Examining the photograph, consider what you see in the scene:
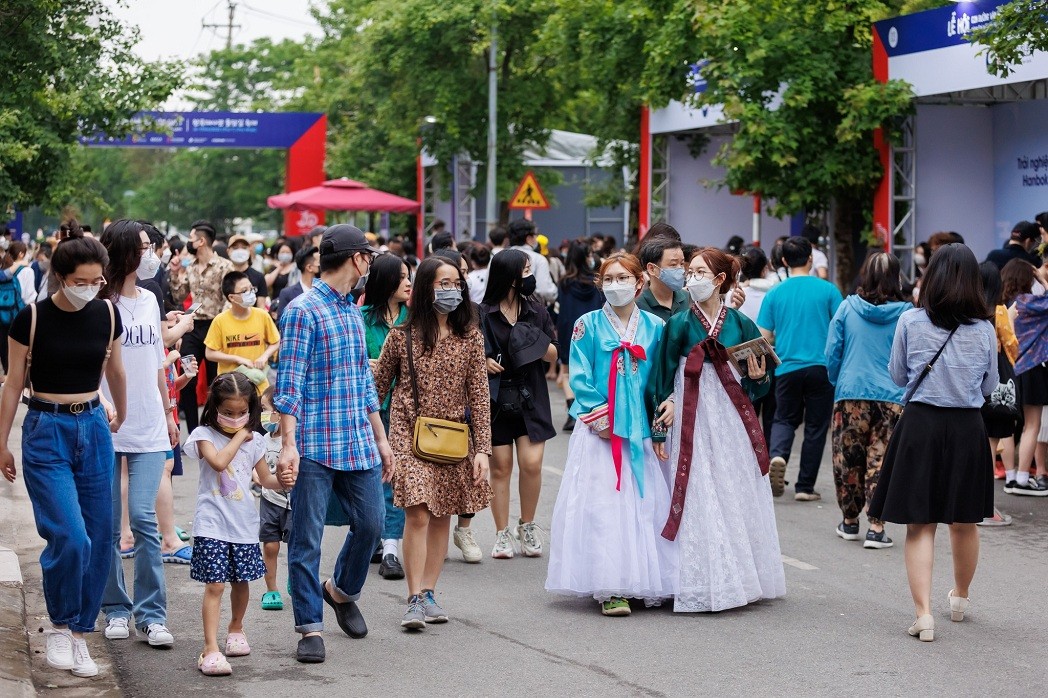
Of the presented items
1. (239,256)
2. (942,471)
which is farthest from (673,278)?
(239,256)

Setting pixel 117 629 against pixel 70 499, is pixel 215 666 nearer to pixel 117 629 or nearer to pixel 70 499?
pixel 117 629

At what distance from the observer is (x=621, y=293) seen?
303 inches

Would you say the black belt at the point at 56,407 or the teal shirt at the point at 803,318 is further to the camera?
the teal shirt at the point at 803,318

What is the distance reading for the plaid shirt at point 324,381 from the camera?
6316mm

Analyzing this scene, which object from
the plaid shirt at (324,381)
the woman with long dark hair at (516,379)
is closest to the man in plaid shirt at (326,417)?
the plaid shirt at (324,381)

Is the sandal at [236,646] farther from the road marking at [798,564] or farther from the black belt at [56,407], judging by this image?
the road marking at [798,564]

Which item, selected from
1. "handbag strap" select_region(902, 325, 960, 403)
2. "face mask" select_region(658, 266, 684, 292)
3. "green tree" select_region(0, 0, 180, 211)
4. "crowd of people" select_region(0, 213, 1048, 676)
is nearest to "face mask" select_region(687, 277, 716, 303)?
"crowd of people" select_region(0, 213, 1048, 676)

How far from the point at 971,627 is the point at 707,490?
1476mm

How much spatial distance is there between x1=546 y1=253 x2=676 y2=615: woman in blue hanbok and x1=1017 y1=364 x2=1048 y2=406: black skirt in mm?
4753

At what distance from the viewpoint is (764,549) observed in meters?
7.70

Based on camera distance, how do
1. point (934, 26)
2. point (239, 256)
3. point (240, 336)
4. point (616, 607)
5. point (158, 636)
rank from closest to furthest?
point (158, 636)
point (616, 607)
point (240, 336)
point (239, 256)
point (934, 26)

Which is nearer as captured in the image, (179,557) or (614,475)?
(614,475)

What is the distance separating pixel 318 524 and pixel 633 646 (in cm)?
161

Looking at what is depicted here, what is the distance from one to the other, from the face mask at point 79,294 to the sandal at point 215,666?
1614 mm
